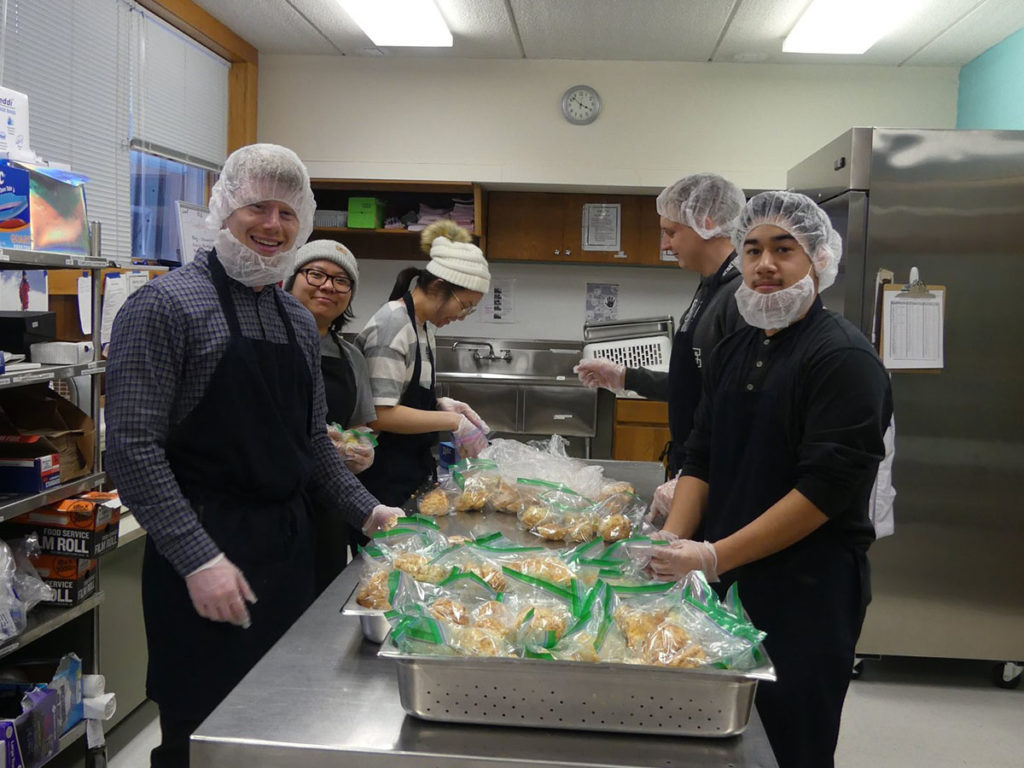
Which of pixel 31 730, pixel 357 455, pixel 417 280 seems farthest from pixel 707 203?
pixel 31 730

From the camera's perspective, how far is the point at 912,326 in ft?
10.1

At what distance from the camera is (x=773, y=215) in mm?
1732

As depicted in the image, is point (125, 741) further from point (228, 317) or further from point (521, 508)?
point (228, 317)

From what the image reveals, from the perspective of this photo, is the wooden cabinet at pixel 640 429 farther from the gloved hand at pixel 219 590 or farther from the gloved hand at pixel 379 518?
the gloved hand at pixel 219 590

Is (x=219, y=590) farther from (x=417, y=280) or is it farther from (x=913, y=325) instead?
(x=913, y=325)

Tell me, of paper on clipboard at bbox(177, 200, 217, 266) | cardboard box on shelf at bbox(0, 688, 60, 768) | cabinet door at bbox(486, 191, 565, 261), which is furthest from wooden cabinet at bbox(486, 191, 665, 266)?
cardboard box on shelf at bbox(0, 688, 60, 768)

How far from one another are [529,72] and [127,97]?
90.0 inches

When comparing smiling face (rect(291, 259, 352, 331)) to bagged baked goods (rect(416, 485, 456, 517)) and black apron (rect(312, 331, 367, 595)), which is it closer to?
black apron (rect(312, 331, 367, 595))

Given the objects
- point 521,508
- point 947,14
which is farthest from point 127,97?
point 947,14

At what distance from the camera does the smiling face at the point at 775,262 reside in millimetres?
1694

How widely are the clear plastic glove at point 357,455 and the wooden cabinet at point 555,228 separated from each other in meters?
3.39

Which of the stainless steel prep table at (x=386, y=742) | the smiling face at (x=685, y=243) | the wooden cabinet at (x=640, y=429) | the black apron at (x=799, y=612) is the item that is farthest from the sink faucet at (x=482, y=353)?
the stainless steel prep table at (x=386, y=742)

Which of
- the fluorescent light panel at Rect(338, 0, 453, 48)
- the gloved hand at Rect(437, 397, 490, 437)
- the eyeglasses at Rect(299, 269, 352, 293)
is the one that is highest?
the fluorescent light panel at Rect(338, 0, 453, 48)

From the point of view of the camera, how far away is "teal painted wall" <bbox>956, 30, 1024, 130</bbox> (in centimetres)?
411
